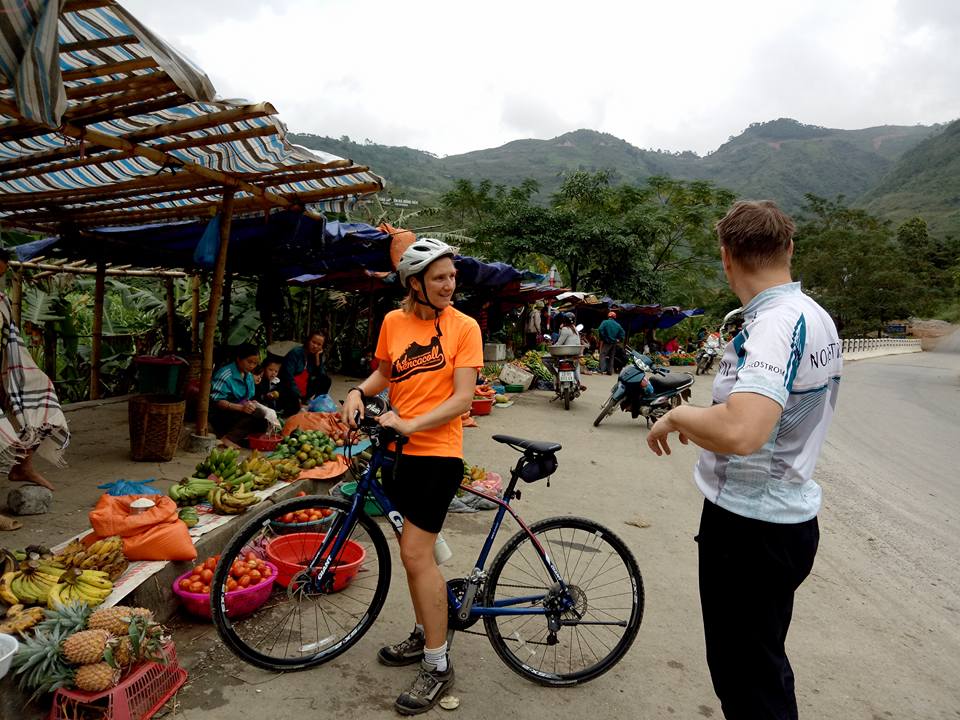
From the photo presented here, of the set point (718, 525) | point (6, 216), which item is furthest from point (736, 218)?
point (6, 216)

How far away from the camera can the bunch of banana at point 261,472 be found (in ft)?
16.5

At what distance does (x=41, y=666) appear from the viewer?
2.40 metres

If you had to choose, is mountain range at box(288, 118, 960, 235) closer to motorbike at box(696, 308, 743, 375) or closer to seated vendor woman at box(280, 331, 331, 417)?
motorbike at box(696, 308, 743, 375)

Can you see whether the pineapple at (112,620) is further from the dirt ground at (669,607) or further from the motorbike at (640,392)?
the motorbike at (640,392)

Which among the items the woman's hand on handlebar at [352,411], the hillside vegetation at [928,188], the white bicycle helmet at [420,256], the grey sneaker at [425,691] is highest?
the hillside vegetation at [928,188]

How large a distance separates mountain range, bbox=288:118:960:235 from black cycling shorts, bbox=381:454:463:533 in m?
41.4

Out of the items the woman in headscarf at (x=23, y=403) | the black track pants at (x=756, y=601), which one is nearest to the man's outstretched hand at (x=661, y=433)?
the black track pants at (x=756, y=601)

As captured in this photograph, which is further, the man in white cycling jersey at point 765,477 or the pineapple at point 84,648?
the pineapple at point 84,648

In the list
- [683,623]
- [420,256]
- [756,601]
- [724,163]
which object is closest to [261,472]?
[420,256]

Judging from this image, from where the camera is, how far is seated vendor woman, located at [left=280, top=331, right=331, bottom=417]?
7793 mm

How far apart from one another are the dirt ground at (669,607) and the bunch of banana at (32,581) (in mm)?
727

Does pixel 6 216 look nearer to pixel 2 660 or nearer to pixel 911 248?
pixel 2 660

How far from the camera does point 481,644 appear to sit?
339cm

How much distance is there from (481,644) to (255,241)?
6.14 m
